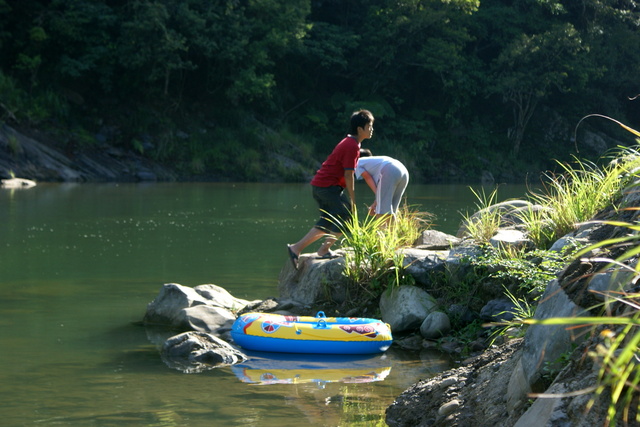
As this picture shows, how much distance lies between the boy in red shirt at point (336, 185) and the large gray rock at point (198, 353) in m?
2.06

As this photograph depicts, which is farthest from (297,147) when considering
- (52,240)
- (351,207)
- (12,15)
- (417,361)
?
(417,361)

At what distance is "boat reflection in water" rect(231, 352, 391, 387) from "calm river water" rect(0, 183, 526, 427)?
15mm

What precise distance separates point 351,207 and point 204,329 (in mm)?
2084

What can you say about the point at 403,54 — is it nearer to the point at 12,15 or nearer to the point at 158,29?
the point at 158,29

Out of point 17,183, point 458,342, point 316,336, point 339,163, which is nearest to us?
point 316,336

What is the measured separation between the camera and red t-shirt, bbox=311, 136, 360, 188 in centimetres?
875

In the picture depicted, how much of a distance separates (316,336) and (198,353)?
3.13ft

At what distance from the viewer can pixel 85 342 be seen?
7305 millimetres

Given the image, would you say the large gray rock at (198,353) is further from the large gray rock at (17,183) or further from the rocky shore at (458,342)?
the large gray rock at (17,183)

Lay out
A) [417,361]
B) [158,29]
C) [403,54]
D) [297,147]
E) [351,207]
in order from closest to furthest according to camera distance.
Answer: [417,361]
[351,207]
[158,29]
[297,147]
[403,54]

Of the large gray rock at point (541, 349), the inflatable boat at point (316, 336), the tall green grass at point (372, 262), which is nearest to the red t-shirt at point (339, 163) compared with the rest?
the tall green grass at point (372, 262)

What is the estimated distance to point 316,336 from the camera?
7020 millimetres

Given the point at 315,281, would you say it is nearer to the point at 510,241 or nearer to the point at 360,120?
the point at 360,120

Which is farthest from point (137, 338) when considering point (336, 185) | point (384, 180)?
point (384, 180)
